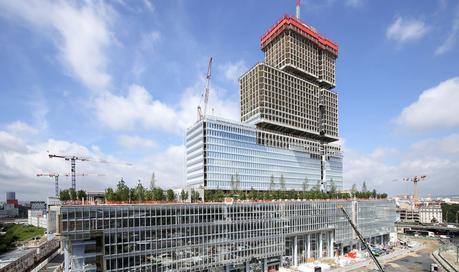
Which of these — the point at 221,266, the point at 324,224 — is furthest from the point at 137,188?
A: the point at 324,224

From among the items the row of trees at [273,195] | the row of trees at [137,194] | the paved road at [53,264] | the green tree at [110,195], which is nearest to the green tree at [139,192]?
the row of trees at [137,194]

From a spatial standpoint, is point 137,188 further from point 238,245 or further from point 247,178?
point 247,178

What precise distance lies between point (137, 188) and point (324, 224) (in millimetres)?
84612

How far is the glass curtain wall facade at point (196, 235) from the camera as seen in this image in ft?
245

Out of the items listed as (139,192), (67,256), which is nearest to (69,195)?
(67,256)

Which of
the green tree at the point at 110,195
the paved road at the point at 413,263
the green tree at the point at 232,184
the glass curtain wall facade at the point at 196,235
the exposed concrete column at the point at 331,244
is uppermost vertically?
the green tree at the point at 110,195

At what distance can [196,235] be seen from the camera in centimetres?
9238

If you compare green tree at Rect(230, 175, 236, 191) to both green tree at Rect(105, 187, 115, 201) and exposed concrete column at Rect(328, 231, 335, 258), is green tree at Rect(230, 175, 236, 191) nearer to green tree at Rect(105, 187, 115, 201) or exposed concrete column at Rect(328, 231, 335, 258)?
exposed concrete column at Rect(328, 231, 335, 258)

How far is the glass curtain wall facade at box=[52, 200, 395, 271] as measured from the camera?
245 feet

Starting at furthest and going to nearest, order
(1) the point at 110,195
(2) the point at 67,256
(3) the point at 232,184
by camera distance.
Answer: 1. (3) the point at 232,184
2. (1) the point at 110,195
3. (2) the point at 67,256

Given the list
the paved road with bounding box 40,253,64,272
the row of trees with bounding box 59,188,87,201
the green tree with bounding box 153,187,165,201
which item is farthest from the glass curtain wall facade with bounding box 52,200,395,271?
the paved road with bounding box 40,253,64,272

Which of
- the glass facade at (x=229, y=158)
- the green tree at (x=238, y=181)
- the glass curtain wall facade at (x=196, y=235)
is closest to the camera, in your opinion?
the glass curtain wall facade at (x=196, y=235)

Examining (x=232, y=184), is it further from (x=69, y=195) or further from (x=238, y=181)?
(x=69, y=195)

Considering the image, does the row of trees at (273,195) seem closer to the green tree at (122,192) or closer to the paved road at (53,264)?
the green tree at (122,192)
